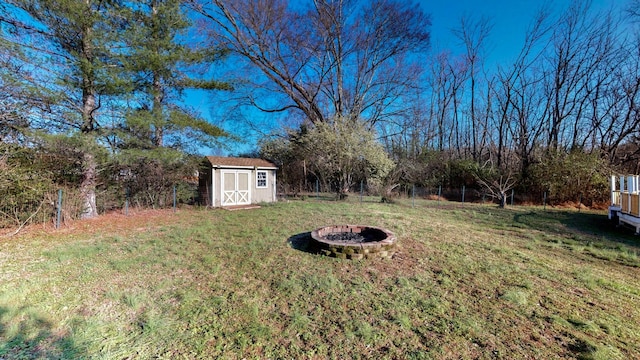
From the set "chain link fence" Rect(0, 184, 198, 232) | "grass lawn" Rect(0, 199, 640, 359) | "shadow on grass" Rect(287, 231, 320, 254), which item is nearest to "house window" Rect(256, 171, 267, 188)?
"chain link fence" Rect(0, 184, 198, 232)

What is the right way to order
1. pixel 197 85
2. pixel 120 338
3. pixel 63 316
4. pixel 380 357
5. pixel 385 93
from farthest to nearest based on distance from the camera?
pixel 385 93
pixel 197 85
pixel 63 316
pixel 120 338
pixel 380 357

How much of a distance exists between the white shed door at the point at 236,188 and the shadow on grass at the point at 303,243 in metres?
6.40

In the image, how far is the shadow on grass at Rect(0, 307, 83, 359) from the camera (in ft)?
6.96

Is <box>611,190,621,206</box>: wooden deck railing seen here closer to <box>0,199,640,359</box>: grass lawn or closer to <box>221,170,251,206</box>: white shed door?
<box>0,199,640,359</box>: grass lawn

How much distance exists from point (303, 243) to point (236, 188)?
23.7 ft

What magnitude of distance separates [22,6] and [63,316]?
27.8ft

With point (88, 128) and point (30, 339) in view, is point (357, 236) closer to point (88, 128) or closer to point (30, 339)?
point (30, 339)

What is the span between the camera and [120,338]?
234cm

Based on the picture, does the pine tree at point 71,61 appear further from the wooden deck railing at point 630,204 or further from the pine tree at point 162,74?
the wooden deck railing at point 630,204

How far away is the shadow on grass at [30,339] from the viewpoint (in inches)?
83.5

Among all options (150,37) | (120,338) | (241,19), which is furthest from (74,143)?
(241,19)

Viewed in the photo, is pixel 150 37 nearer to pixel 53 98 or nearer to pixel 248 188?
pixel 53 98

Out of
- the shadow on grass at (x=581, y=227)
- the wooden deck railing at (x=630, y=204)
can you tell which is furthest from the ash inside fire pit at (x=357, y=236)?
the wooden deck railing at (x=630, y=204)

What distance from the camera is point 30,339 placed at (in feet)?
7.59
